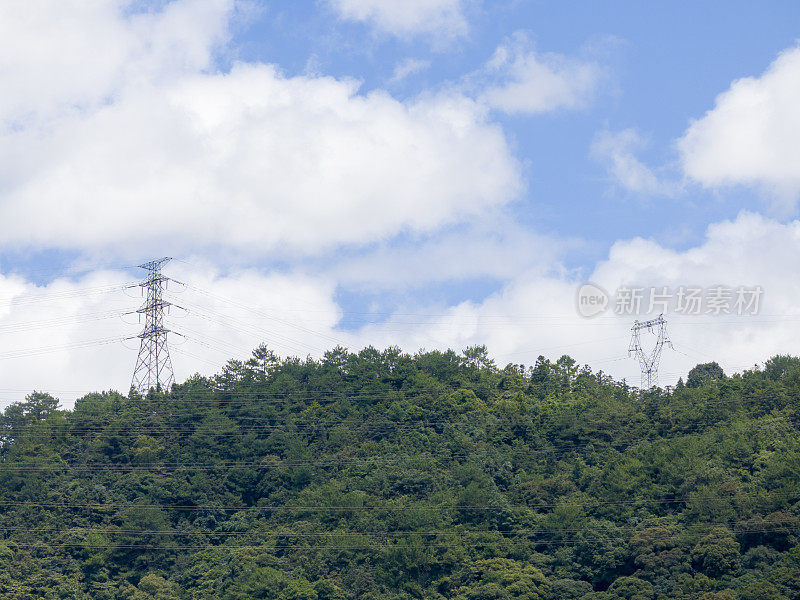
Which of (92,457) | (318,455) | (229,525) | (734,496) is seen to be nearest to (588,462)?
(734,496)

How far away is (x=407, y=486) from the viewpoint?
198 feet

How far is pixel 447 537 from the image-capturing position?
54000 mm

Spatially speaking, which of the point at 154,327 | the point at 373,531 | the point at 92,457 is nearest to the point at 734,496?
the point at 373,531

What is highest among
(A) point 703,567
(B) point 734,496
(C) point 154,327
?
(C) point 154,327

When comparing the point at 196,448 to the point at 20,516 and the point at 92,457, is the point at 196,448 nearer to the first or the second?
the point at 92,457

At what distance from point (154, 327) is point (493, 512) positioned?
80.2 feet

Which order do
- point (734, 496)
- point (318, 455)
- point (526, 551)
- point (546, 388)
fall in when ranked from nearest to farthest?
1. point (734, 496)
2. point (526, 551)
3. point (318, 455)
4. point (546, 388)

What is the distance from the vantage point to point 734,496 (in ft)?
163

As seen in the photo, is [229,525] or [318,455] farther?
[318,455]

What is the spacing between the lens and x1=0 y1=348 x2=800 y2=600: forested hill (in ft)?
164

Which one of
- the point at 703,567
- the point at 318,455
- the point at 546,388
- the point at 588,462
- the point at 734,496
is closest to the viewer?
the point at 703,567

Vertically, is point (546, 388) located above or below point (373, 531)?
above

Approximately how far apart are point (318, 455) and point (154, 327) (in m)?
13.8

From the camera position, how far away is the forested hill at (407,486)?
49.9 meters
